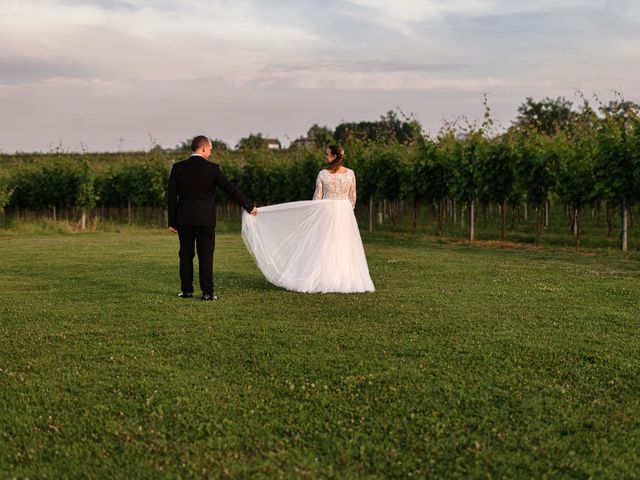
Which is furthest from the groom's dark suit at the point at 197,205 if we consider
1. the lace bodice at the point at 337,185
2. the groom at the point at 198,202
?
the lace bodice at the point at 337,185

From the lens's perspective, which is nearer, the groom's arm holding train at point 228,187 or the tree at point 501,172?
the groom's arm holding train at point 228,187

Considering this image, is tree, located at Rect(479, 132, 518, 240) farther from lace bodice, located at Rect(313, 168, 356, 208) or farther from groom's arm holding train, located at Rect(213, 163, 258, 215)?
groom's arm holding train, located at Rect(213, 163, 258, 215)

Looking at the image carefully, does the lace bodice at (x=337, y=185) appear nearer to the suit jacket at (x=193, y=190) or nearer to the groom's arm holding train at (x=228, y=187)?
the groom's arm holding train at (x=228, y=187)

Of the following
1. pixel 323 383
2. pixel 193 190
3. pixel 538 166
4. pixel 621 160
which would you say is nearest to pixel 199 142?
pixel 193 190

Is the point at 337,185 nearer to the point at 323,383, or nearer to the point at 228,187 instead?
the point at 228,187

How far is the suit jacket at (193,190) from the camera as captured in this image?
38.4 ft

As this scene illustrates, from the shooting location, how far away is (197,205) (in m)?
11.8

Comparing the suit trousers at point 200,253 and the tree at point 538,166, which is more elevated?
the tree at point 538,166

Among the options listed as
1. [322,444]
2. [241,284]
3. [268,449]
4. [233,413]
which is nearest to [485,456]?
[322,444]

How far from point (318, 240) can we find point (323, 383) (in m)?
6.43

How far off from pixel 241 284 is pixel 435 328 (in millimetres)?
5573

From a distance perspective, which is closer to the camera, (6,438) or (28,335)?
(6,438)

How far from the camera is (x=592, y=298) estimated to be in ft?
38.9

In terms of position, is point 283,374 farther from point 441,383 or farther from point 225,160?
point 225,160
